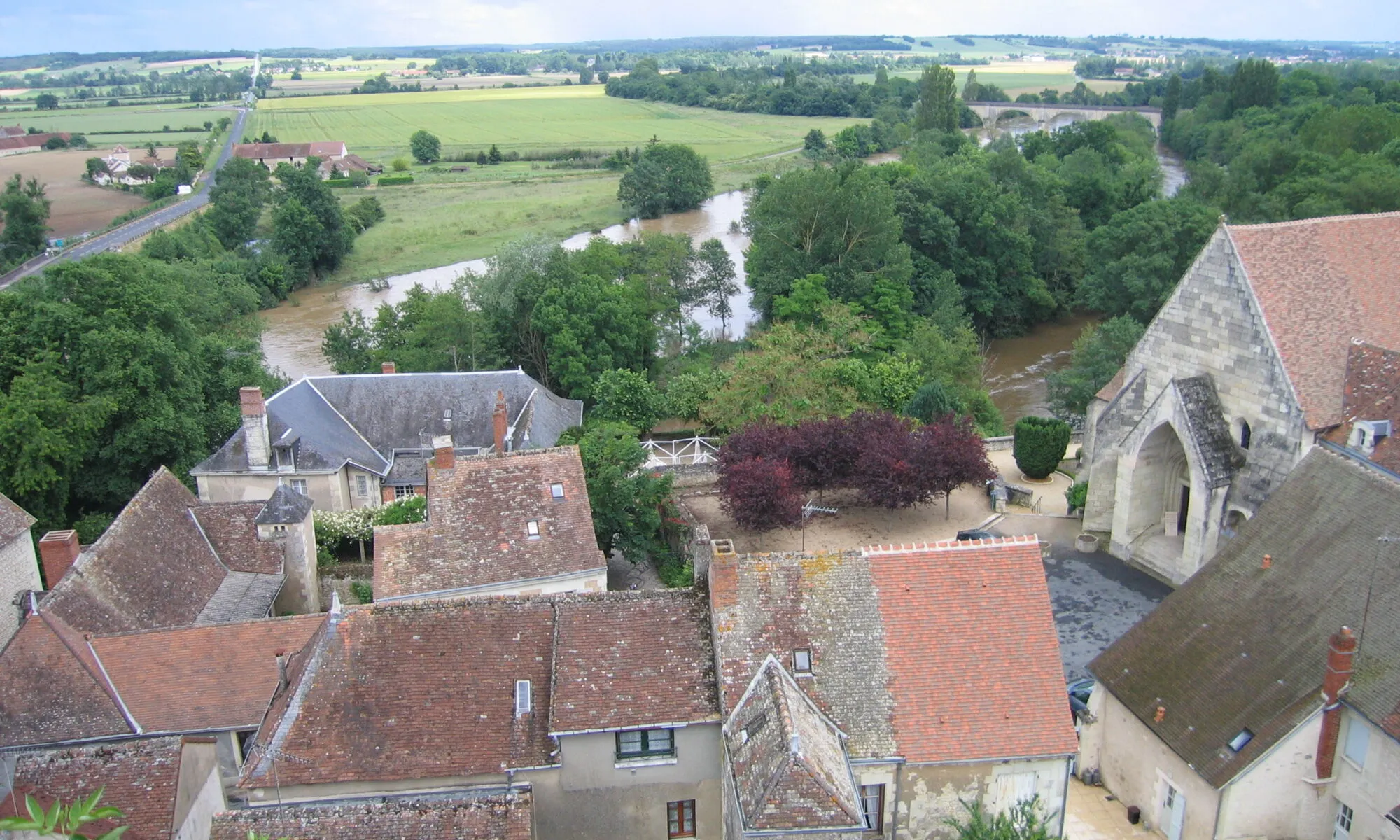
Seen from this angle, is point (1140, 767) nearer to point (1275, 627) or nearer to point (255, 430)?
point (1275, 627)

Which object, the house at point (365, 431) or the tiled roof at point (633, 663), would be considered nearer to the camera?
the tiled roof at point (633, 663)

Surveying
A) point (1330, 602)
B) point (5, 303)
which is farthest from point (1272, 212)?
point (5, 303)

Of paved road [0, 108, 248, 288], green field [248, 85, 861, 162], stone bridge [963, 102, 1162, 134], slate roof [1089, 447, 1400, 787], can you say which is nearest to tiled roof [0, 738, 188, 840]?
slate roof [1089, 447, 1400, 787]

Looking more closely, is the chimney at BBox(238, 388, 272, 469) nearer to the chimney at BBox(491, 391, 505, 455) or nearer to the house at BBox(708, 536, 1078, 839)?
the chimney at BBox(491, 391, 505, 455)

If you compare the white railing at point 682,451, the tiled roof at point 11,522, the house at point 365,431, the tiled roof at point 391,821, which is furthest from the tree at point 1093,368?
the tiled roof at point 11,522

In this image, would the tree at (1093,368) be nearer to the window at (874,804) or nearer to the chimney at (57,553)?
the window at (874,804)

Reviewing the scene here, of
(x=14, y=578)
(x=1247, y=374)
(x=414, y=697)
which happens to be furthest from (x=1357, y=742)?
(x=14, y=578)
